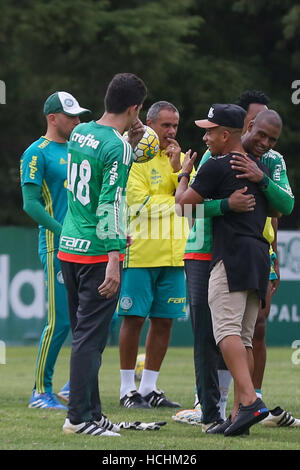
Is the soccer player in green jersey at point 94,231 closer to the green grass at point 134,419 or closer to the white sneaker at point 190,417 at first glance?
the green grass at point 134,419

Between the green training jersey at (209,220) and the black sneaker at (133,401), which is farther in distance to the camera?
the black sneaker at (133,401)

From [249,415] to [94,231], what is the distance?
1542 millimetres

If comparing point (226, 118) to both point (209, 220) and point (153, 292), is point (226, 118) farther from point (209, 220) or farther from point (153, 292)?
point (153, 292)

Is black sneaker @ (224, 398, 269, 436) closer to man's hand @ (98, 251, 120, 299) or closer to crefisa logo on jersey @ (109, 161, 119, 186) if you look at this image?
man's hand @ (98, 251, 120, 299)

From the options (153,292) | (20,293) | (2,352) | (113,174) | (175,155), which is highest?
(175,155)

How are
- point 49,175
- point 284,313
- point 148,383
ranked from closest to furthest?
point 49,175 → point 148,383 → point 284,313

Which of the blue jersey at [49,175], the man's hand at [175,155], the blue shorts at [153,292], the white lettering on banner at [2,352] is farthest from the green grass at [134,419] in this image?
the man's hand at [175,155]

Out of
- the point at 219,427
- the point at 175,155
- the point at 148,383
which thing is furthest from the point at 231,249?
the point at 148,383

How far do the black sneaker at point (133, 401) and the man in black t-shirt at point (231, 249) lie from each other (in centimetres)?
196

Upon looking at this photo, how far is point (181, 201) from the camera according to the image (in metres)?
7.16

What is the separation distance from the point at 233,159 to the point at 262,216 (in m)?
0.46

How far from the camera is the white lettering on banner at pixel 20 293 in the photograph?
1758 centimetres

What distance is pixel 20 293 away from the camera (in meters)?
17.7

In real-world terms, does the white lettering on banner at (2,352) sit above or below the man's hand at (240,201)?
below
